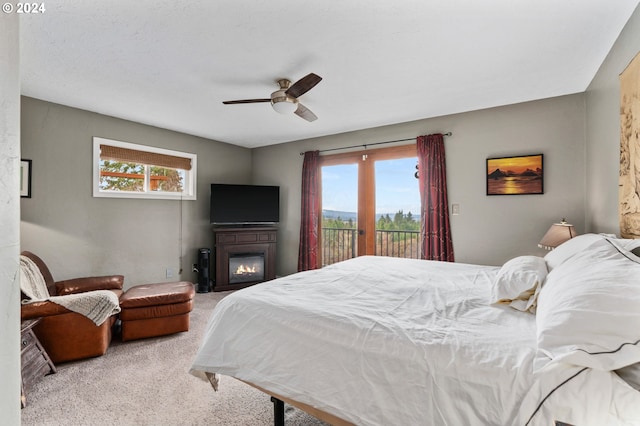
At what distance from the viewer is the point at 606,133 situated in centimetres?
240

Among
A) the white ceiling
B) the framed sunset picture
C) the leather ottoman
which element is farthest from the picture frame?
the framed sunset picture

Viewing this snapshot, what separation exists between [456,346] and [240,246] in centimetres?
427

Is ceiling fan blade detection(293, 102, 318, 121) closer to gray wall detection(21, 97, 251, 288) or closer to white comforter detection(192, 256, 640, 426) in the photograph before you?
white comforter detection(192, 256, 640, 426)

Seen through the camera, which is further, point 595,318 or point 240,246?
point 240,246

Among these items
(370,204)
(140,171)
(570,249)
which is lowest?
(570,249)

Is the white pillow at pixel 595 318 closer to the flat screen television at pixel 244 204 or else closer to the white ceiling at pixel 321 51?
the white ceiling at pixel 321 51

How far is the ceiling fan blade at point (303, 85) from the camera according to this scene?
2.25 m

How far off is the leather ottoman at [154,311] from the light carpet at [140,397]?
0.30 meters

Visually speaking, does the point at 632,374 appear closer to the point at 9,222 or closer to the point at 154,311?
the point at 9,222

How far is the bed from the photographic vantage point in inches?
35.6

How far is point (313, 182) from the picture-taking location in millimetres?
4996

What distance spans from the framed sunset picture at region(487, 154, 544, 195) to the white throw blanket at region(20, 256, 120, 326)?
4290 mm

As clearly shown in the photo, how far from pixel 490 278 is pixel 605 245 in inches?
34.2

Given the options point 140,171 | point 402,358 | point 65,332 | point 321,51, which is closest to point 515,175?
point 321,51
